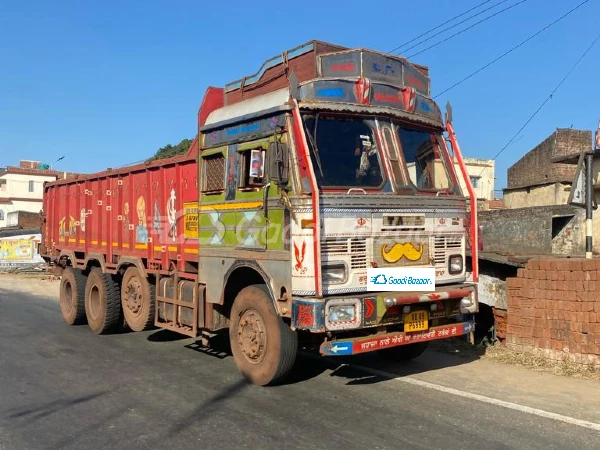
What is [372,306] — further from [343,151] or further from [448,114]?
[448,114]

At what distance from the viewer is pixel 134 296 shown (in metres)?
8.56

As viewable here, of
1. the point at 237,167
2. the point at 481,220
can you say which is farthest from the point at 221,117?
the point at 481,220

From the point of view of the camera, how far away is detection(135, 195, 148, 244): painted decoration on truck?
829cm

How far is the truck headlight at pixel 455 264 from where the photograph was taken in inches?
242

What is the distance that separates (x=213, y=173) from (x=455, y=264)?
3064mm

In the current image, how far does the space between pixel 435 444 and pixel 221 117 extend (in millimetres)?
4311

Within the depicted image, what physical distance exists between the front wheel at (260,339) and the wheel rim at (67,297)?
5605mm

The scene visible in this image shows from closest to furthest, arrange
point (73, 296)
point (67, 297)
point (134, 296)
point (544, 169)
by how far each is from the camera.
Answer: point (134, 296)
point (73, 296)
point (67, 297)
point (544, 169)

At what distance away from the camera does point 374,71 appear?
5.97m

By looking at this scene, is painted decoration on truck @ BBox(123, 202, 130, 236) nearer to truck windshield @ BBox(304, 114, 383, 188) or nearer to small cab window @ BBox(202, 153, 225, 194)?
small cab window @ BBox(202, 153, 225, 194)

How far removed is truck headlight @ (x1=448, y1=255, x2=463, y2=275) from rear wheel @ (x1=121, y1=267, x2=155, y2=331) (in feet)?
14.4

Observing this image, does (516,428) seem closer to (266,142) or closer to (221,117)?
(266,142)

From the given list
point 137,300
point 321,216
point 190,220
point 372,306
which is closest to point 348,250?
point 321,216

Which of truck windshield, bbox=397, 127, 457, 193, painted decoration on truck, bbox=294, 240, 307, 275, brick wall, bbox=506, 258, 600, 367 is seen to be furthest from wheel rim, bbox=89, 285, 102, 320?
brick wall, bbox=506, 258, 600, 367
